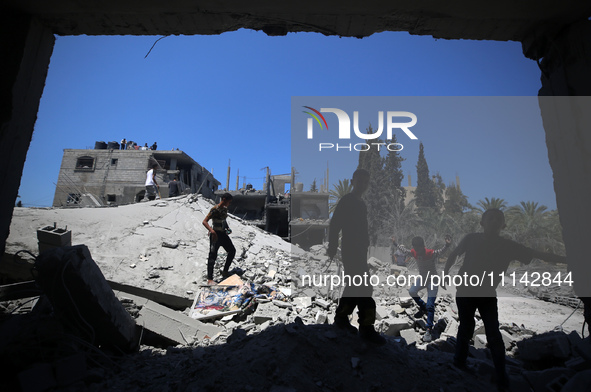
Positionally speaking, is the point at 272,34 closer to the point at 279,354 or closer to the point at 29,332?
the point at 279,354

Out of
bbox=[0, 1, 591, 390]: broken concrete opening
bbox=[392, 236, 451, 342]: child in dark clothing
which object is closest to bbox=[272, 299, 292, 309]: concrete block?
bbox=[0, 1, 591, 390]: broken concrete opening

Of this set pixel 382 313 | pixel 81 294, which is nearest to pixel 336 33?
pixel 81 294

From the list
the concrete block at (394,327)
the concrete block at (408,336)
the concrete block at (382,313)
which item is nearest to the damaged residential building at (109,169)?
the concrete block at (382,313)

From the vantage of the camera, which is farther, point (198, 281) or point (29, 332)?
point (198, 281)

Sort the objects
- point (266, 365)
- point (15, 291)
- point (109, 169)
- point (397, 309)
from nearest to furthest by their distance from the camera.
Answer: point (266, 365)
point (15, 291)
point (397, 309)
point (109, 169)

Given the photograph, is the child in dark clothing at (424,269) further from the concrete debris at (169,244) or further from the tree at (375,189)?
the concrete debris at (169,244)

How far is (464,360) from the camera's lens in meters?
2.62

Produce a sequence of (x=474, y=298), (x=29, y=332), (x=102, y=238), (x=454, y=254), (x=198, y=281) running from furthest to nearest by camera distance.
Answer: (x=102, y=238) < (x=198, y=281) < (x=454, y=254) < (x=474, y=298) < (x=29, y=332)

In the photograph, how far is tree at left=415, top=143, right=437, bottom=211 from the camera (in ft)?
14.0

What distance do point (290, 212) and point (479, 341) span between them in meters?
15.4

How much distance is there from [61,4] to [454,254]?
459 cm

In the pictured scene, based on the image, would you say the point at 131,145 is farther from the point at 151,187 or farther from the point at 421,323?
the point at 421,323

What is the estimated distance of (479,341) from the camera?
137 inches

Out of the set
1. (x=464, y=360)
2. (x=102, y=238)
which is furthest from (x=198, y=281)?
(x=464, y=360)
